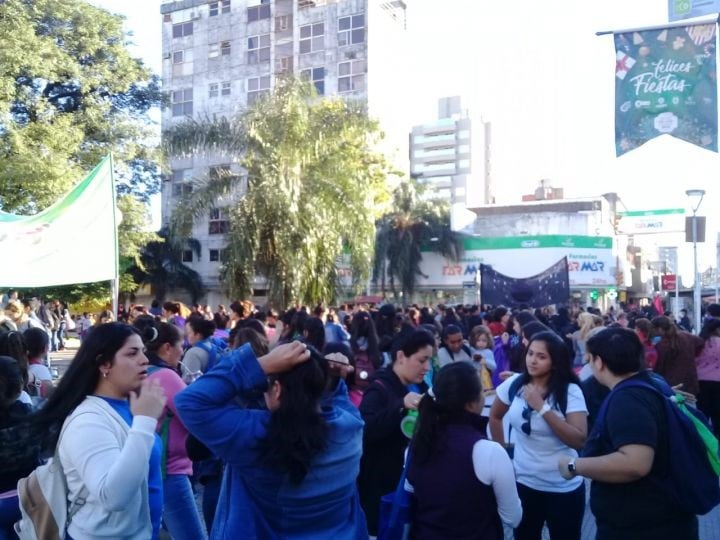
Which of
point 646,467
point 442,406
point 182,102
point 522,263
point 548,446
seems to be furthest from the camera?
point 182,102

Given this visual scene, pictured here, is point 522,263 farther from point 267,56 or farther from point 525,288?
point 267,56

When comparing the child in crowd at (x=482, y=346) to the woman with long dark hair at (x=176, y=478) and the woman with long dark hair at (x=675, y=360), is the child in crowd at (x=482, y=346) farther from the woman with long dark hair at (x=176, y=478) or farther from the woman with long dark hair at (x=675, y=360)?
the woman with long dark hair at (x=176, y=478)

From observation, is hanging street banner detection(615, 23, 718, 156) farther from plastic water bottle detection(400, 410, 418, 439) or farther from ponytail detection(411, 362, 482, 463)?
ponytail detection(411, 362, 482, 463)

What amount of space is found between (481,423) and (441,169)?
101m

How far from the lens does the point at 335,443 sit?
2.88 m

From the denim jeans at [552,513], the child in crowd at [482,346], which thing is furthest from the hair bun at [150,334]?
the child in crowd at [482,346]

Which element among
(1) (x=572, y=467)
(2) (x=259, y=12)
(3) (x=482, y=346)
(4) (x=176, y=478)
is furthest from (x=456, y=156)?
(1) (x=572, y=467)

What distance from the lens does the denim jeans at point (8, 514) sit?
352cm

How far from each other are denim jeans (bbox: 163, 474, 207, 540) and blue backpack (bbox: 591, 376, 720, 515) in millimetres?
2715

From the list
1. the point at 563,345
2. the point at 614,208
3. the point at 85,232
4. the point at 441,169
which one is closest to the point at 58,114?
the point at 85,232

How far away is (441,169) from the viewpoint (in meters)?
103

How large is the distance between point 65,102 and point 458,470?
2926 centimetres

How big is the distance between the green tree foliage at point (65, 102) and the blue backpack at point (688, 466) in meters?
22.7

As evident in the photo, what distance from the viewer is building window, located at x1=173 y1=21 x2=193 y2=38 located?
167ft
